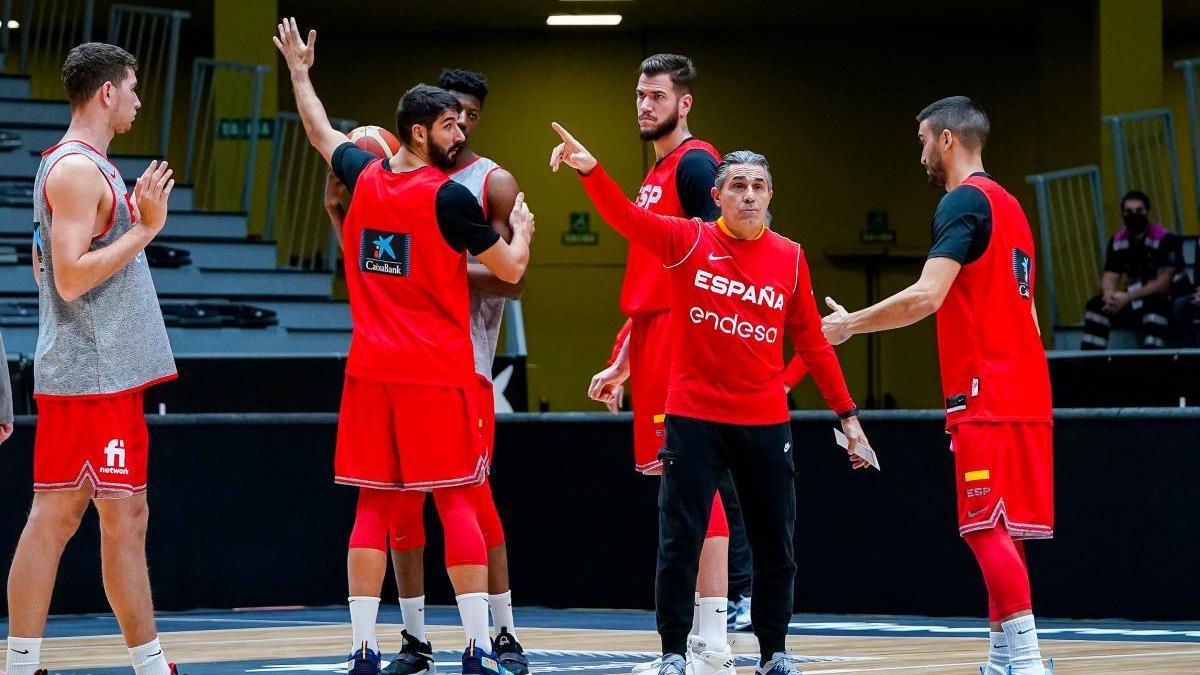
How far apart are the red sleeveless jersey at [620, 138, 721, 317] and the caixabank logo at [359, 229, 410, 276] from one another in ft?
3.16

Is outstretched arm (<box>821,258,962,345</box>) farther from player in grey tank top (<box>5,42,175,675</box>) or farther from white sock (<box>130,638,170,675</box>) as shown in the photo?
white sock (<box>130,638,170,675</box>)

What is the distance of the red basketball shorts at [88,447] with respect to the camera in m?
4.71

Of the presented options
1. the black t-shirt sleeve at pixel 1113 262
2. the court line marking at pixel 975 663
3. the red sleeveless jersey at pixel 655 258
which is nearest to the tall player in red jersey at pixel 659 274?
the red sleeveless jersey at pixel 655 258

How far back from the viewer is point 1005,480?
4824mm

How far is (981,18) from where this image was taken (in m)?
18.8

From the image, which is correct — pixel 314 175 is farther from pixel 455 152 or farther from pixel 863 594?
pixel 455 152

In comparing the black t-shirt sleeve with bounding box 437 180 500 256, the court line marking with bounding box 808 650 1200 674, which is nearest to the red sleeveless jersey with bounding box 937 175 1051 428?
the court line marking with bounding box 808 650 1200 674

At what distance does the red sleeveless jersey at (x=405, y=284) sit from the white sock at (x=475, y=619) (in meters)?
0.62

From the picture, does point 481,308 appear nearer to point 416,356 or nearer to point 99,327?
point 416,356

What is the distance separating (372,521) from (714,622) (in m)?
1.10

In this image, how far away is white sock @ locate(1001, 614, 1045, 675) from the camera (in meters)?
4.78

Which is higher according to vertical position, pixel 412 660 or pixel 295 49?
pixel 295 49

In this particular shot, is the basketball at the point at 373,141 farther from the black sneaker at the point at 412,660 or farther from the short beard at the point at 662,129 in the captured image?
the black sneaker at the point at 412,660

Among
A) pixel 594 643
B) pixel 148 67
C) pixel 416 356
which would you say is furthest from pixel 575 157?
pixel 148 67
